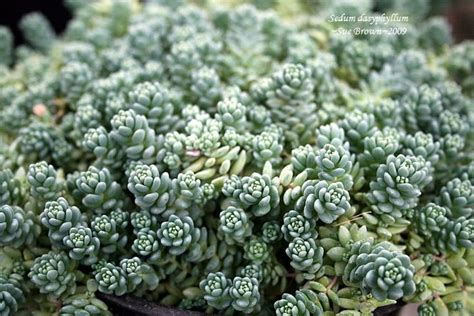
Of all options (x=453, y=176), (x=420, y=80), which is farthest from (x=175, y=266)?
(x=420, y=80)

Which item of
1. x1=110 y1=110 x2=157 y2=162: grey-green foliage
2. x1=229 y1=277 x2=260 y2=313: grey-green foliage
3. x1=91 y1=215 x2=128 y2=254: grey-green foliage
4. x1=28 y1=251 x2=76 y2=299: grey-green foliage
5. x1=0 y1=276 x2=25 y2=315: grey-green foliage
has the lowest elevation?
x1=0 y1=276 x2=25 y2=315: grey-green foliage

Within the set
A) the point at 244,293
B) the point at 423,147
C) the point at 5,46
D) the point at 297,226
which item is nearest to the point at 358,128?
the point at 423,147

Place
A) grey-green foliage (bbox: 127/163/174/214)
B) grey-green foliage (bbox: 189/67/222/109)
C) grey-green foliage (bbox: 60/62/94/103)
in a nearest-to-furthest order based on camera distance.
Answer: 1. grey-green foliage (bbox: 127/163/174/214)
2. grey-green foliage (bbox: 189/67/222/109)
3. grey-green foliage (bbox: 60/62/94/103)

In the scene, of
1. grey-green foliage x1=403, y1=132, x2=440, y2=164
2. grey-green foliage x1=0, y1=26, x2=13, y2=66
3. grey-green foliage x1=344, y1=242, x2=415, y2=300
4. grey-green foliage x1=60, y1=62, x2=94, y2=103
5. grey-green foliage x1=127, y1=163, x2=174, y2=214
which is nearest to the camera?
grey-green foliage x1=344, y1=242, x2=415, y2=300

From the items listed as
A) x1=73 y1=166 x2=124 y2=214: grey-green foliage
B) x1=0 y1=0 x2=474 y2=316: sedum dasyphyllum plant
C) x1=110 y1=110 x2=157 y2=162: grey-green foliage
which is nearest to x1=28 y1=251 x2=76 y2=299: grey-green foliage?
x1=0 y1=0 x2=474 y2=316: sedum dasyphyllum plant

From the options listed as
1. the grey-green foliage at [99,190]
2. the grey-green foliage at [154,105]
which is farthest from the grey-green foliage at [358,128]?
the grey-green foliage at [99,190]

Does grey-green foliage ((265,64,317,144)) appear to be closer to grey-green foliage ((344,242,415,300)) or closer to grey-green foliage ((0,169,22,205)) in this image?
grey-green foliage ((344,242,415,300))

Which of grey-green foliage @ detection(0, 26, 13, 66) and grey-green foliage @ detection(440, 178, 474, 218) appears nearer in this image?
grey-green foliage @ detection(440, 178, 474, 218)

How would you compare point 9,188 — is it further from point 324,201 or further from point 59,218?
point 324,201
